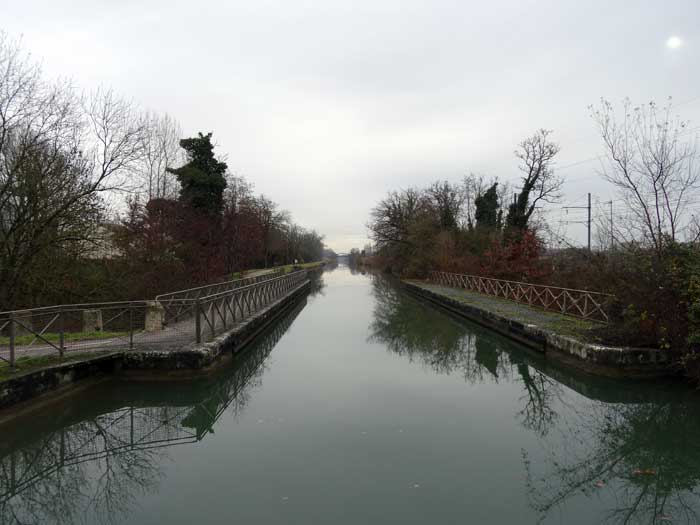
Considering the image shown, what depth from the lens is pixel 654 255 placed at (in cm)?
822

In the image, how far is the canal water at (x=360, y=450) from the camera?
3.81 meters

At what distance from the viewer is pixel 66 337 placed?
8.13 meters

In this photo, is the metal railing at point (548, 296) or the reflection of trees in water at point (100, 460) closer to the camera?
the reflection of trees in water at point (100, 460)

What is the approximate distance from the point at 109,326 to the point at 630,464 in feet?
31.1

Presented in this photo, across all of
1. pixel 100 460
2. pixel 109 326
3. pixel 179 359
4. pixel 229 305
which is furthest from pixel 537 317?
pixel 100 460

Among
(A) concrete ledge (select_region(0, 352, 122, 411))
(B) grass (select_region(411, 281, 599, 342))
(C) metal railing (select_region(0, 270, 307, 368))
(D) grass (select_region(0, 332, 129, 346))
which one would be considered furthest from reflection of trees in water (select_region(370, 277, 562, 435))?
(D) grass (select_region(0, 332, 129, 346))

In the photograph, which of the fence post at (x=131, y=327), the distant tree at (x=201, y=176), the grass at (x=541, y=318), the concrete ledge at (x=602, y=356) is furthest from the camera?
the distant tree at (x=201, y=176)

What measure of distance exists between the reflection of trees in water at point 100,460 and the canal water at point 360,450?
22mm

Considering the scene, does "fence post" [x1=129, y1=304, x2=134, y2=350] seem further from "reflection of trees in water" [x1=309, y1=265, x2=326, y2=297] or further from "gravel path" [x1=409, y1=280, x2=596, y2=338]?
"reflection of trees in water" [x1=309, y1=265, x2=326, y2=297]

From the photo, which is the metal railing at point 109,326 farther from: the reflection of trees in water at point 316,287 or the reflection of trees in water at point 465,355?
the reflection of trees in water at point 316,287

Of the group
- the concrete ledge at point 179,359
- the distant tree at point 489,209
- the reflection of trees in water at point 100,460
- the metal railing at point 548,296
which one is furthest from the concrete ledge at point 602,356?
the distant tree at point 489,209

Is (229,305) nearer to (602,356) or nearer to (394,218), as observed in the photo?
(602,356)

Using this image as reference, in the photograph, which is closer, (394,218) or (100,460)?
(100,460)

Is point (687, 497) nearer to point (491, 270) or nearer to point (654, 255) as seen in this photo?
point (654, 255)
